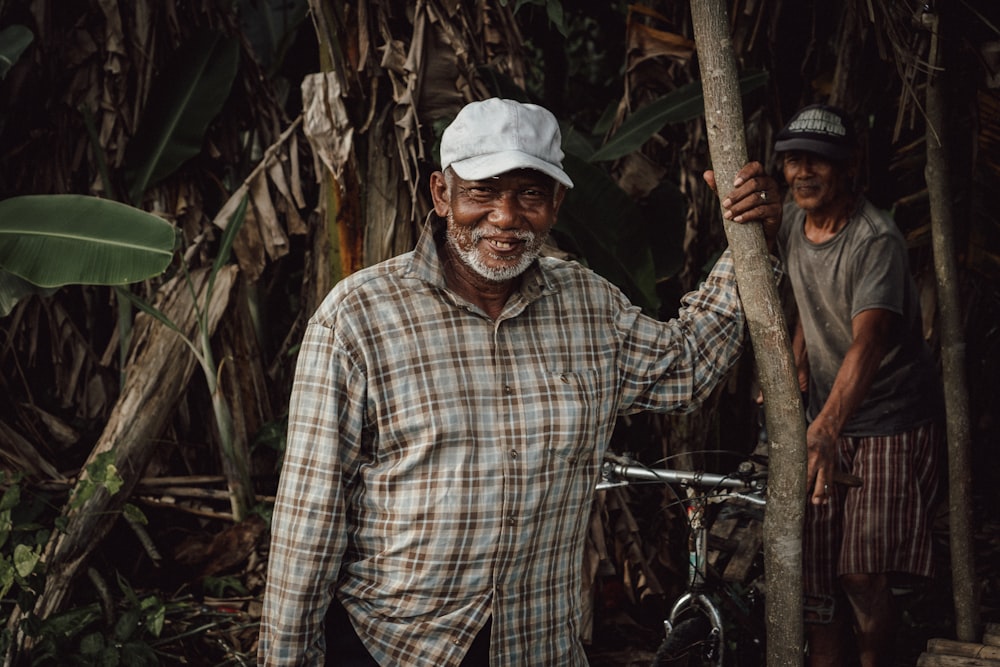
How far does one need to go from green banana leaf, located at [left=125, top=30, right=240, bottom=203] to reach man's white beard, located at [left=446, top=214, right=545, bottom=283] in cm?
271

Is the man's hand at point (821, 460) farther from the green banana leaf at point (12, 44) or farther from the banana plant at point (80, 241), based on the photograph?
the green banana leaf at point (12, 44)

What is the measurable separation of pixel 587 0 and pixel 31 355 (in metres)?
3.54

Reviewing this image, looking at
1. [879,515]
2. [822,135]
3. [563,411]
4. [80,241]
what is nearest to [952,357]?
[879,515]

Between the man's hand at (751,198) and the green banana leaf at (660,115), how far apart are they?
5.71ft

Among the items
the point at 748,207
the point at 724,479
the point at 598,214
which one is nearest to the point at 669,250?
the point at 598,214

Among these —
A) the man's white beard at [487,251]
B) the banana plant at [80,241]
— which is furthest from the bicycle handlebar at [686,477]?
the banana plant at [80,241]

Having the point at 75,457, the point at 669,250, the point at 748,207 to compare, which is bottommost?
the point at 75,457

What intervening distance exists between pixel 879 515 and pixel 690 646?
777 mm

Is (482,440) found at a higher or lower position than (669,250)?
lower

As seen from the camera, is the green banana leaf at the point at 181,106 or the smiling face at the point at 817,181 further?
the green banana leaf at the point at 181,106

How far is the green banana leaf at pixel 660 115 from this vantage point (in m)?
3.71

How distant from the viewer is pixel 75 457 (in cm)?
468

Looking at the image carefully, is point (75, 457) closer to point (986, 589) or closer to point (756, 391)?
point (756, 391)

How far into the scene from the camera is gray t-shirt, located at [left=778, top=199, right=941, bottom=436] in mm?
3010
